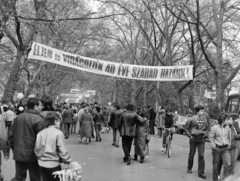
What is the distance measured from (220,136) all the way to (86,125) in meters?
6.95

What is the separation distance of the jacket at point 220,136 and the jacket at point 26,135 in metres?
3.84

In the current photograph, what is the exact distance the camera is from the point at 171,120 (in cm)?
1081

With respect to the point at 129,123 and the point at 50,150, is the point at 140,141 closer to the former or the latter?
the point at 129,123

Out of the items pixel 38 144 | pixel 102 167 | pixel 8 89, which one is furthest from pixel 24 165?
pixel 8 89

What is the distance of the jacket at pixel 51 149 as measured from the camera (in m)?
4.33

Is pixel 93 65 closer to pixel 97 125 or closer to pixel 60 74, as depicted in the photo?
pixel 97 125

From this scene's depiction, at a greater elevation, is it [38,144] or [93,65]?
[93,65]

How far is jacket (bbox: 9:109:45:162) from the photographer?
480 centimetres

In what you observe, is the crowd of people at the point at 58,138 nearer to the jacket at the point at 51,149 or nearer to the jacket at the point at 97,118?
the jacket at the point at 51,149

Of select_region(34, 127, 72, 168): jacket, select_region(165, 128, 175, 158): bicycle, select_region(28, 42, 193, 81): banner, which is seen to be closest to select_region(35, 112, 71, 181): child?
select_region(34, 127, 72, 168): jacket

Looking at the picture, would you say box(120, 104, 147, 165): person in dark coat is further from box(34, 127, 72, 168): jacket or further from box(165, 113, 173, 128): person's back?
box(34, 127, 72, 168): jacket

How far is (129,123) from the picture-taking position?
28.7ft

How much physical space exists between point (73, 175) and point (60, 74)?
106 ft

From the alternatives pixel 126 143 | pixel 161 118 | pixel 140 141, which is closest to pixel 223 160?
pixel 140 141
